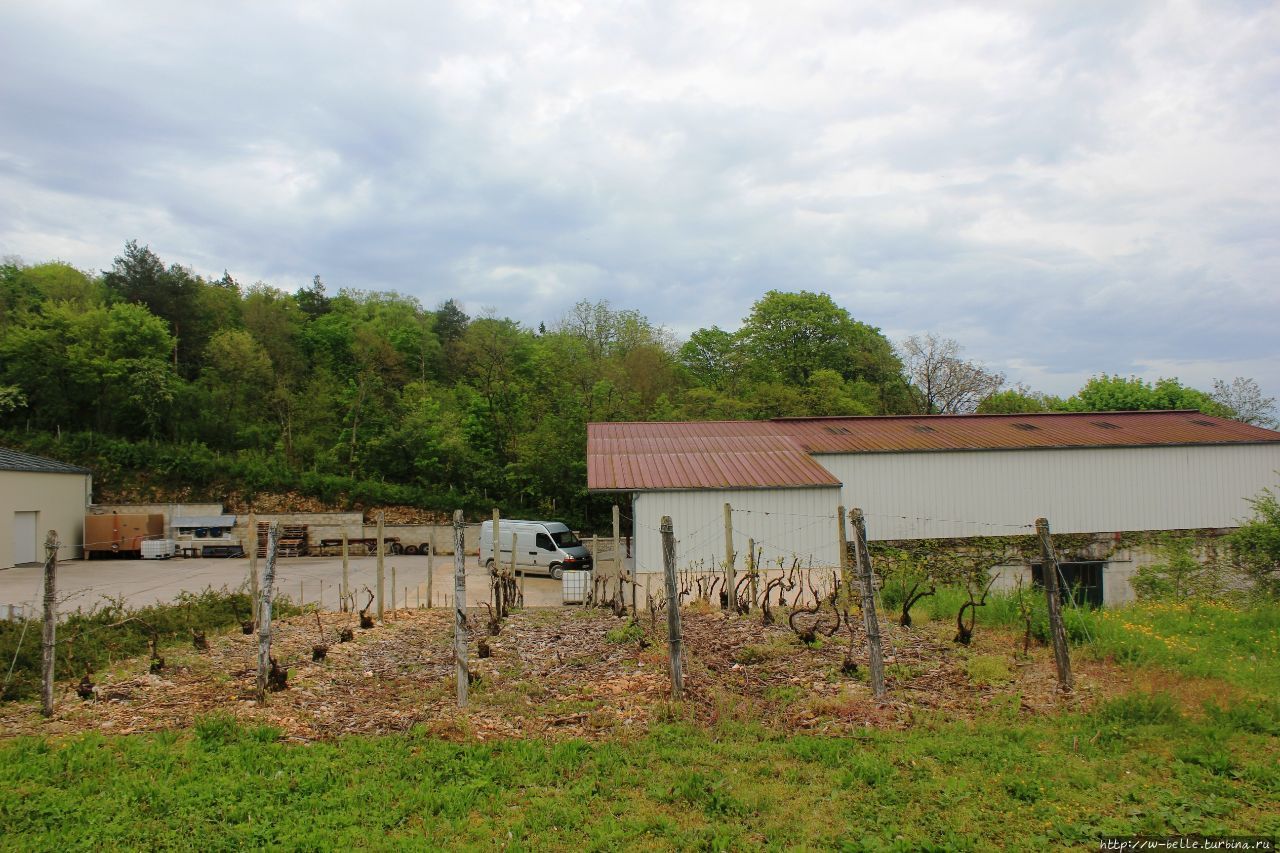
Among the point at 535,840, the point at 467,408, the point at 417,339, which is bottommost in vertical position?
the point at 535,840

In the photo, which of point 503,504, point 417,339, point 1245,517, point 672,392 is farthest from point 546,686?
point 417,339

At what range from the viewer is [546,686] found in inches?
281

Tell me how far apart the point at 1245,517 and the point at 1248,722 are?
18064 mm

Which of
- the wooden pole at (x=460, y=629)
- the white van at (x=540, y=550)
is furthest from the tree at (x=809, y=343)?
the wooden pole at (x=460, y=629)

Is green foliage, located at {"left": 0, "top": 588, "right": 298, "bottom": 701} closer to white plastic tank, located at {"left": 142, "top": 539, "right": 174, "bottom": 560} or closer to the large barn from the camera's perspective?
the large barn

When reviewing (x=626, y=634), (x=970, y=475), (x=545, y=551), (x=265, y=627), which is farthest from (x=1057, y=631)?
(x=545, y=551)

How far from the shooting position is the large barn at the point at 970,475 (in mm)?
16656

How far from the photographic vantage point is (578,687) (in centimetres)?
706

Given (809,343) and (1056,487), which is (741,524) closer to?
(1056,487)

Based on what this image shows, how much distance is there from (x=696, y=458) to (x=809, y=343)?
23948 millimetres

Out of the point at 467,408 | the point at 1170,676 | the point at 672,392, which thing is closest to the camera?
the point at 1170,676

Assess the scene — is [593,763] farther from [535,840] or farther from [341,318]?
[341,318]

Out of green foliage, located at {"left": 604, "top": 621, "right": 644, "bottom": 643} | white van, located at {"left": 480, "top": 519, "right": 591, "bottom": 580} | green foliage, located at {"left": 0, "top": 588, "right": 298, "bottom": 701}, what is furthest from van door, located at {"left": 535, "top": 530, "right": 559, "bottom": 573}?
green foliage, located at {"left": 604, "top": 621, "right": 644, "bottom": 643}

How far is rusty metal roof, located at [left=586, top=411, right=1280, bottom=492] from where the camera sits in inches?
659
